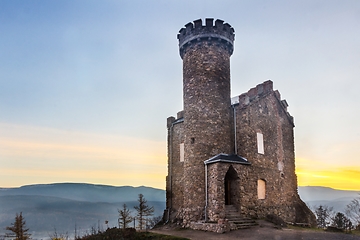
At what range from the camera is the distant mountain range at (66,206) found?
93.4 m

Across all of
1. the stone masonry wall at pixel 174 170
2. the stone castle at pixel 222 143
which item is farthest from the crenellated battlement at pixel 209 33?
the stone masonry wall at pixel 174 170

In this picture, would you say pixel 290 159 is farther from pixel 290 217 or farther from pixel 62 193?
pixel 62 193

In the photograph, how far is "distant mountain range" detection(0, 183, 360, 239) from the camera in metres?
93.9

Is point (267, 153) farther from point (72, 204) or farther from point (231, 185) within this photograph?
point (72, 204)

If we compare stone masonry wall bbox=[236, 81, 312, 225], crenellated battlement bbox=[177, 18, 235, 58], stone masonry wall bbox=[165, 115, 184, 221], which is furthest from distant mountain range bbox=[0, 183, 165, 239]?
crenellated battlement bbox=[177, 18, 235, 58]

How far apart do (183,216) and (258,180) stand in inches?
243

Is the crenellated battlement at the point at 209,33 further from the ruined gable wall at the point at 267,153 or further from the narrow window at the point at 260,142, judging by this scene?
the narrow window at the point at 260,142

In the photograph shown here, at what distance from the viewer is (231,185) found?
20328 millimetres

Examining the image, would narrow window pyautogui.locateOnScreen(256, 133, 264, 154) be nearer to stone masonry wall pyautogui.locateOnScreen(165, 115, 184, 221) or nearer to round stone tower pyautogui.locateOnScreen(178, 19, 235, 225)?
round stone tower pyautogui.locateOnScreen(178, 19, 235, 225)

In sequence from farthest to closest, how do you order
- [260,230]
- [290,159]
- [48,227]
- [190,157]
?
[48,227]
[290,159]
[190,157]
[260,230]

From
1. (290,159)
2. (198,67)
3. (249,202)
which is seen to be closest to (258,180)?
(249,202)

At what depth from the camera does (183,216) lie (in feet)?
69.1

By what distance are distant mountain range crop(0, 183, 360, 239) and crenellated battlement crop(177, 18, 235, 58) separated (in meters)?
54.8

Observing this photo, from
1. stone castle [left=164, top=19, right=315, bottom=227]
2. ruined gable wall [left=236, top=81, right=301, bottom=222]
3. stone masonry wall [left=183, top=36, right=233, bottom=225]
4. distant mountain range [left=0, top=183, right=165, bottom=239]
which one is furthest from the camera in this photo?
distant mountain range [left=0, top=183, right=165, bottom=239]
